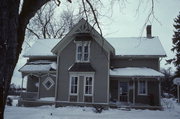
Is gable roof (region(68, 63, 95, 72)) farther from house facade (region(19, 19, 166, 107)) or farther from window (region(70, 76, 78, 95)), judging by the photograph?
window (region(70, 76, 78, 95))

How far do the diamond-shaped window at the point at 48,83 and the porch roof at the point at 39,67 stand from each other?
1193mm

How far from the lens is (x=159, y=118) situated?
13.6 meters

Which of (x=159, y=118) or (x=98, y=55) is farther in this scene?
(x=98, y=55)

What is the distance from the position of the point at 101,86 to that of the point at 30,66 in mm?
7920

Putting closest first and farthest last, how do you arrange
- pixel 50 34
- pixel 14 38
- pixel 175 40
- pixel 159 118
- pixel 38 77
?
pixel 14 38 < pixel 159 118 < pixel 38 77 < pixel 175 40 < pixel 50 34

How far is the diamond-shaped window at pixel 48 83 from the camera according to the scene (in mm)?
22016

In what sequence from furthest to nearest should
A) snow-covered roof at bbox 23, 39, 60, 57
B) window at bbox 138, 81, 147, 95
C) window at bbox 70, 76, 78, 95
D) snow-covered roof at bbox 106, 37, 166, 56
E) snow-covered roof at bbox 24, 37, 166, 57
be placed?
snow-covered roof at bbox 23, 39, 60, 57
snow-covered roof at bbox 24, 37, 166, 57
snow-covered roof at bbox 106, 37, 166, 56
window at bbox 138, 81, 147, 95
window at bbox 70, 76, 78, 95

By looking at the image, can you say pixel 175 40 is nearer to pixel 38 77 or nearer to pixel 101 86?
pixel 101 86

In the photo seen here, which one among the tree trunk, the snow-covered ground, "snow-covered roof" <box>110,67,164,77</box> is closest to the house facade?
"snow-covered roof" <box>110,67,164,77</box>

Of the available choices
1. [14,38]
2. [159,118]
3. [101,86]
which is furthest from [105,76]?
[14,38]

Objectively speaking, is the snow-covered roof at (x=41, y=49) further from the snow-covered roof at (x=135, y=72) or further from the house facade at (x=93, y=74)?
the snow-covered roof at (x=135, y=72)

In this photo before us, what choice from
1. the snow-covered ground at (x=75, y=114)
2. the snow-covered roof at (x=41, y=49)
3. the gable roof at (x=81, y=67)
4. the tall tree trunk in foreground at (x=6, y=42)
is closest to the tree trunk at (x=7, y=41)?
the tall tree trunk in foreground at (x=6, y=42)

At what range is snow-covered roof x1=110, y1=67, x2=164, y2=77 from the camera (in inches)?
763

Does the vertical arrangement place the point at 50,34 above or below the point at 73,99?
above
